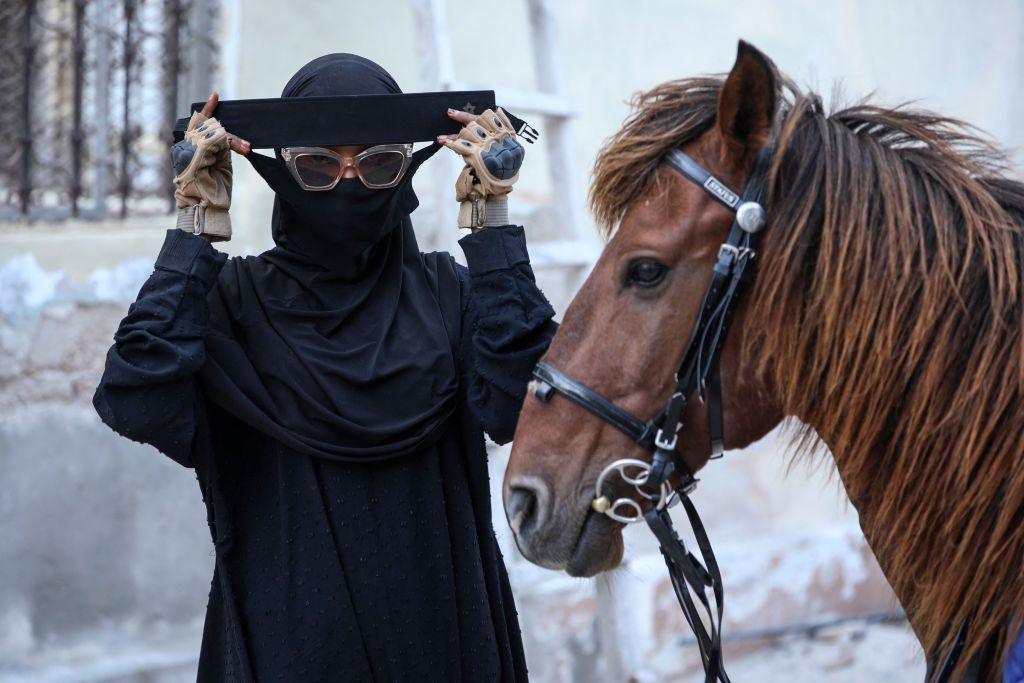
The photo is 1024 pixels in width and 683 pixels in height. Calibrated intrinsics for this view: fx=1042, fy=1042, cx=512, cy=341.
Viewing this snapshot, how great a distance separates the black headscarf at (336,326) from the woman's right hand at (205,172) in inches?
3.1

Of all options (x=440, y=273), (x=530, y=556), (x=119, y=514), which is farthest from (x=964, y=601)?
(x=119, y=514)

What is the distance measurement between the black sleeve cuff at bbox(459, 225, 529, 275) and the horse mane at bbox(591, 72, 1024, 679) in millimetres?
471

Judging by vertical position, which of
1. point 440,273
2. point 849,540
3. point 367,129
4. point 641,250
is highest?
point 367,129

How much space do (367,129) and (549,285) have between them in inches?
114

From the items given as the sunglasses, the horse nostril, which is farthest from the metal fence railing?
the horse nostril

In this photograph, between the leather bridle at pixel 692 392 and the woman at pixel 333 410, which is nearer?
the leather bridle at pixel 692 392

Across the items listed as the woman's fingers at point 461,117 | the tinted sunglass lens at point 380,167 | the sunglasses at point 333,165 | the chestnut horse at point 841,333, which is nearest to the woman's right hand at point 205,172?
the sunglasses at point 333,165

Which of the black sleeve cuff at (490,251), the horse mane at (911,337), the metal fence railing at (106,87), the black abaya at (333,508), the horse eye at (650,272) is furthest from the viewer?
the metal fence railing at (106,87)

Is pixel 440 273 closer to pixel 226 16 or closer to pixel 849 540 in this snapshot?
pixel 226 16

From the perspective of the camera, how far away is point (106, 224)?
4.07 m

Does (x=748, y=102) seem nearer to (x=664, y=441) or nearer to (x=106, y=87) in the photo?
(x=664, y=441)

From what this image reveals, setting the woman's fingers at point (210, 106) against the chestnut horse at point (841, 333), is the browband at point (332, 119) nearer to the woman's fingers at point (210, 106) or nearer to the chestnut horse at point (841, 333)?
the woman's fingers at point (210, 106)

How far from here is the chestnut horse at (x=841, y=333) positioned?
1565mm

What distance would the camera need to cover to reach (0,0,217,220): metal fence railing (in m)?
4.07
